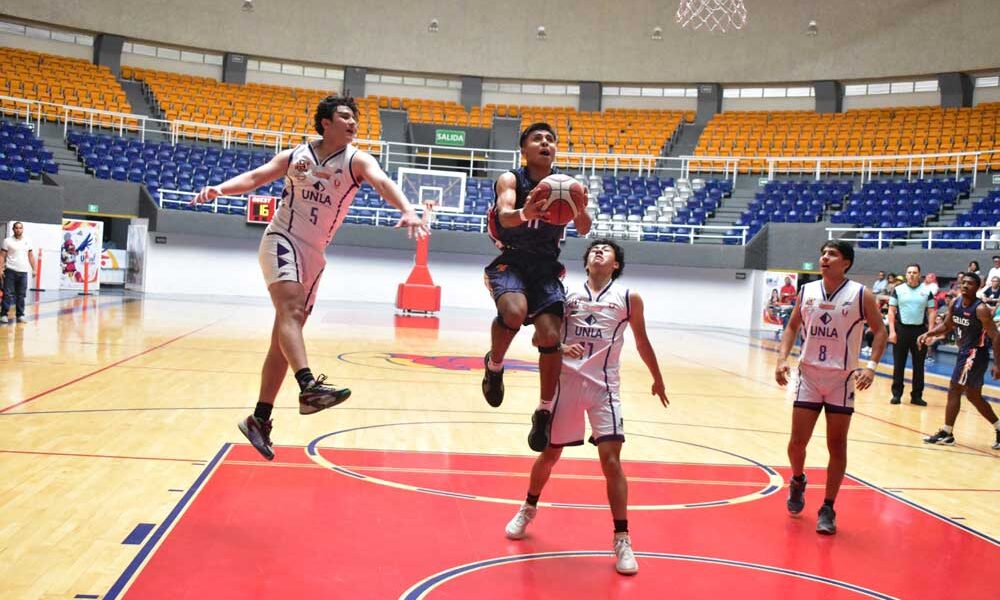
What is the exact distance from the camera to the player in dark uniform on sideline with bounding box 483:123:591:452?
450cm

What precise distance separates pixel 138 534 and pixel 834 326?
408 centimetres

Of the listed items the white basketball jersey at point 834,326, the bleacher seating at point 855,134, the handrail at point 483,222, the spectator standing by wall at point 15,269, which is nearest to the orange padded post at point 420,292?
the handrail at point 483,222

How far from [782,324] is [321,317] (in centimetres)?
1240

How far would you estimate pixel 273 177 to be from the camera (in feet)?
15.8

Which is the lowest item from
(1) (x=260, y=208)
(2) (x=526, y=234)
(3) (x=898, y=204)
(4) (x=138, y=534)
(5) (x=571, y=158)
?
(4) (x=138, y=534)

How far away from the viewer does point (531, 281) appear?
474cm

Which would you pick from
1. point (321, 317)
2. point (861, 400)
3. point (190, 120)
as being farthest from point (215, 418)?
point (190, 120)

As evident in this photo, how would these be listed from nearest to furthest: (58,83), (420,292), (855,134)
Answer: (420,292) < (58,83) < (855,134)

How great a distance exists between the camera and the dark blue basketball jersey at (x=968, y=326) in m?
8.29

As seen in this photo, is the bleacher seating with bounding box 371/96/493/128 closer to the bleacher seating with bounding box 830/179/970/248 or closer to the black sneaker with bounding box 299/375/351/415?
the bleacher seating with bounding box 830/179/970/248

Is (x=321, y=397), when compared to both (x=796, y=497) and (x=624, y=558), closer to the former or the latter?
(x=624, y=558)

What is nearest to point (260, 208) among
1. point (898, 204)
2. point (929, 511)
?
point (898, 204)

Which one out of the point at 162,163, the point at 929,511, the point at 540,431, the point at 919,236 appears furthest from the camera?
the point at 162,163

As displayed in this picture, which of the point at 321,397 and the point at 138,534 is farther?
the point at 321,397
